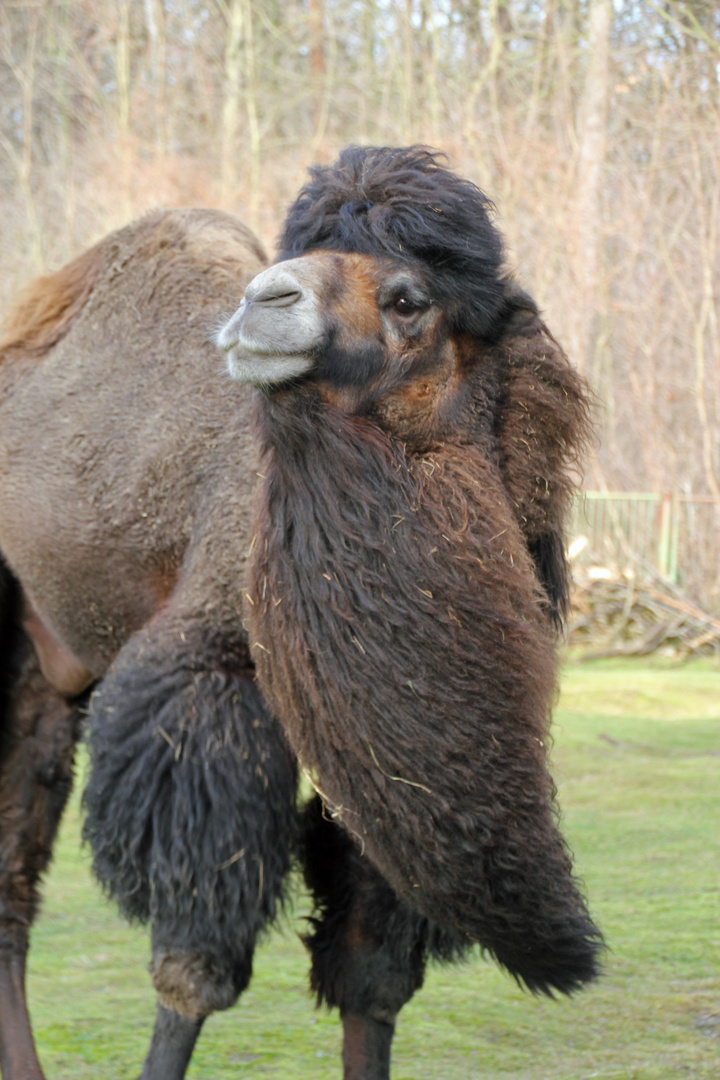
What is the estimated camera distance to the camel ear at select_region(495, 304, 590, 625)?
281 centimetres

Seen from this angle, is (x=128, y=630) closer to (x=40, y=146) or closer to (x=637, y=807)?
(x=637, y=807)

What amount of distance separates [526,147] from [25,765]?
40.3ft

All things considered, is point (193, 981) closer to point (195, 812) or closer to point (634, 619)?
point (195, 812)

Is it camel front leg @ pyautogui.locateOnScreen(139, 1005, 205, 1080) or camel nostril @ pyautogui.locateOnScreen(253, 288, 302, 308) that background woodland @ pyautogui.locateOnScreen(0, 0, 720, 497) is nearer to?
camel front leg @ pyautogui.locateOnScreen(139, 1005, 205, 1080)

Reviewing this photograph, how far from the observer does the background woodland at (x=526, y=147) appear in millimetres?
14164

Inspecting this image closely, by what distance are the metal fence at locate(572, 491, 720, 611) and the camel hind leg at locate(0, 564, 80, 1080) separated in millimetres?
9875

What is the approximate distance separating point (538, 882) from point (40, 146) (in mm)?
23967

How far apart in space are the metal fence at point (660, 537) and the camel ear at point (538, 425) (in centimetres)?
1089

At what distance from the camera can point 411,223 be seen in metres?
2.71

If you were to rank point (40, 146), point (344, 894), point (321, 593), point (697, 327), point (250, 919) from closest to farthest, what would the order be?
point (321, 593), point (250, 919), point (344, 894), point (697, 327), point (40, 146)

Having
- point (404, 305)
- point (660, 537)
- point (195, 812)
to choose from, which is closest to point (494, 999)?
point (195, 812)

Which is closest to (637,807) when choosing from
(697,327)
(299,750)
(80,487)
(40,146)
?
(80,487)

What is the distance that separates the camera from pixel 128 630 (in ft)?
12.9

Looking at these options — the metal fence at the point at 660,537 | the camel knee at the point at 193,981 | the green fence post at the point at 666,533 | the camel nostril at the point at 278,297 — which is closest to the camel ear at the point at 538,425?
the camel nostril at the point at 278,297
